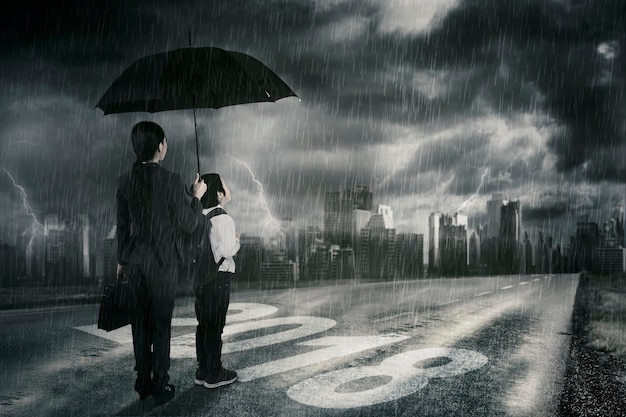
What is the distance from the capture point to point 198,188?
434 cm

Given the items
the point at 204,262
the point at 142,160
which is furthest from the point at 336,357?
the point at 142,160

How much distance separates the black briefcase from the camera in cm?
418

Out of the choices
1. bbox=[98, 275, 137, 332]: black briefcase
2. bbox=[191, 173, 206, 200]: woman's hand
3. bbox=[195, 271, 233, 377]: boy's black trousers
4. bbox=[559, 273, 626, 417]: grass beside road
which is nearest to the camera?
bbox=[98, 275, 137, 332]: black briefcase

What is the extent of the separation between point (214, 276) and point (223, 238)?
33cm

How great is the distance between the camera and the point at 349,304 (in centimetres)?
1153

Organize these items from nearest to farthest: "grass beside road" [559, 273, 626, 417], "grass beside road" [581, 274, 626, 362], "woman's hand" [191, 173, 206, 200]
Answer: "woman's hand" [191, 173, 206, 200]
"grass beside road" [559, 273, 626, 417]
"grass beside road" [581, 274, 626, 362]

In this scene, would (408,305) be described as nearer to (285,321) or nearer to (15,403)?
(285,321)

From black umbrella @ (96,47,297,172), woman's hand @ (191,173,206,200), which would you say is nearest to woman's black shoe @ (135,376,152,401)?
woman's hand @ (191,173,206,200)

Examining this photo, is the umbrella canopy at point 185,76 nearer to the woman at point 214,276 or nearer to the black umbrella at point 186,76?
the black umbrella at point 186,76

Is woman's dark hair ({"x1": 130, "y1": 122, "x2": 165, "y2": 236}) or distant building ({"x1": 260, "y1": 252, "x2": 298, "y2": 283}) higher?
woman's dark hair ({"x1": 130, "y1": 122, "x2": 165, "y2": 236})

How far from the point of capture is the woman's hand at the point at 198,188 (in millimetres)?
4328

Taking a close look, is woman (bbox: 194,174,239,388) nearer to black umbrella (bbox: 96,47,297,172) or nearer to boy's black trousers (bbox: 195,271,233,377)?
boy's black trousers (bbox: 195,271,233,377)

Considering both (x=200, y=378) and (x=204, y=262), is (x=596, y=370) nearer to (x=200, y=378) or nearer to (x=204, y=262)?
(x=200, y=378)

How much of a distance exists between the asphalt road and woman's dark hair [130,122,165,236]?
159cm
